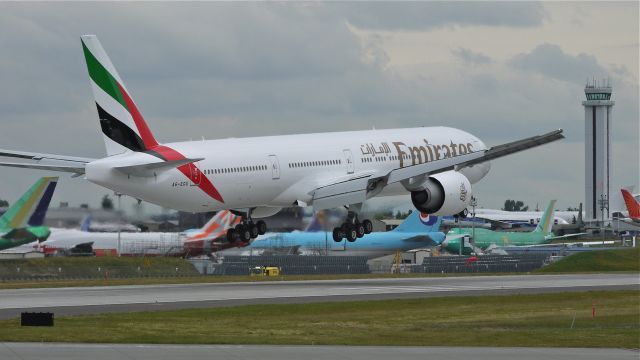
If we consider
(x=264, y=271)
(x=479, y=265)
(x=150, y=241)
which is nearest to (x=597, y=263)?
(x=479, y=265)

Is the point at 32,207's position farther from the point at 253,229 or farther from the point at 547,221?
the point at 547,221

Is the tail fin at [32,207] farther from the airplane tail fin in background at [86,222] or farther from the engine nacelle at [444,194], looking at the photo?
the engine nacelle at [444,194]

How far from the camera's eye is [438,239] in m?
112

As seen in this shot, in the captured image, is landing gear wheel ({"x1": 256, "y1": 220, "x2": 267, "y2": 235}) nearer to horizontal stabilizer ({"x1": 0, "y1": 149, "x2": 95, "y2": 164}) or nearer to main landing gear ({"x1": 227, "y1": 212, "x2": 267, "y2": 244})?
main landing gear ({"x1": 227, "y1": 212, "x2": 267, "y2": 244})

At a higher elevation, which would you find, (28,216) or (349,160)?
(349,160)

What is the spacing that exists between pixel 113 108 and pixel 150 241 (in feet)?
180

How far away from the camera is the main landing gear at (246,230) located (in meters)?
61.0

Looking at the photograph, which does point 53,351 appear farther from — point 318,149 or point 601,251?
point 601,251

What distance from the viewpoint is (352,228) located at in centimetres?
6172

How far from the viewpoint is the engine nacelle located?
Answer: 59969mm

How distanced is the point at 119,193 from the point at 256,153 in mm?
7370

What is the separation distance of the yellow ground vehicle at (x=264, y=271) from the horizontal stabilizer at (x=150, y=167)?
90.8 feet

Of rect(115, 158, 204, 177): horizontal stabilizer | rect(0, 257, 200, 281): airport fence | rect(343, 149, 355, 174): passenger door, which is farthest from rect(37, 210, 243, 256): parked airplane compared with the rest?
rect(115, 158, 204, 177): horizontal stabilizer

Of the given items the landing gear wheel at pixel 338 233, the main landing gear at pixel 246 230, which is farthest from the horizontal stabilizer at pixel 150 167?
the landing gear wheel at pixel 338 233
